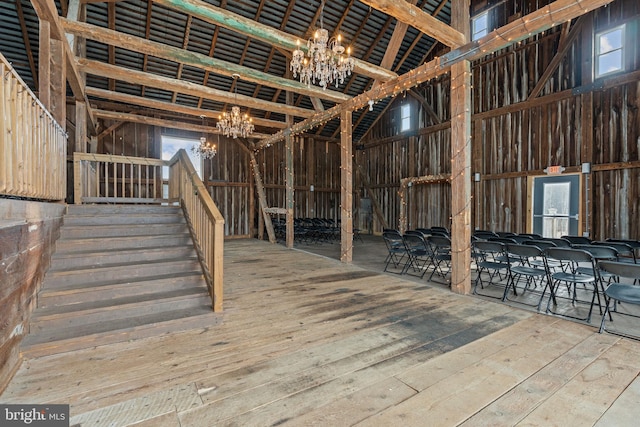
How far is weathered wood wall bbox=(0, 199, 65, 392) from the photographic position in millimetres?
2078

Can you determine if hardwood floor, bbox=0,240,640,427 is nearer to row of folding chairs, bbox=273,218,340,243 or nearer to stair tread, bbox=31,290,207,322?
stair tread, bbox=31,290,207,322

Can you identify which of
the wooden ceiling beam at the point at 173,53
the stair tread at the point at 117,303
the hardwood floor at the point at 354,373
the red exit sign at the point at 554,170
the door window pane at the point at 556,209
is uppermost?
the wooden ceiling beam at the point at 173,53

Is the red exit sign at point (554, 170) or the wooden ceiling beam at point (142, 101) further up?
the wooden ceiling beam at point (142, 101)

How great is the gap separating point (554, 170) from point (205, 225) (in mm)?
8685

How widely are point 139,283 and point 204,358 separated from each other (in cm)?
146

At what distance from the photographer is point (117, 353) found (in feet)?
8.29

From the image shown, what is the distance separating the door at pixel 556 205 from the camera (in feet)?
24.7

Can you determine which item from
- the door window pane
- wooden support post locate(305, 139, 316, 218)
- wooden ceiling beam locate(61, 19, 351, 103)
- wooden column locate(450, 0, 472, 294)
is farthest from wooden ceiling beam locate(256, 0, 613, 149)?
wooden support post locate(305, 139, 316, 218)

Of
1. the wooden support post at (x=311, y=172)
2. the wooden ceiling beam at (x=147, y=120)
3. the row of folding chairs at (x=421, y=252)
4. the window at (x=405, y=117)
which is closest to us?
the row of folding chairs at (x=421, y=252)

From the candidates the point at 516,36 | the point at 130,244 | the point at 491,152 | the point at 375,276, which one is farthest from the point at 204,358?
the point at 491,152

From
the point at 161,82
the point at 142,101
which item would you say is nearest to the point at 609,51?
the point at 161,82

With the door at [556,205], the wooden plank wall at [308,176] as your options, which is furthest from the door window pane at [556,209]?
the wooden plank wall at [308,176]

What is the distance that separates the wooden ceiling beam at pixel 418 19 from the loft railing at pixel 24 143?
378 centimetres

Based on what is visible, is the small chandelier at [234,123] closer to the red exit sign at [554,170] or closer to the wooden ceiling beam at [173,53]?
the wooden ceiling beam at [173,53]
